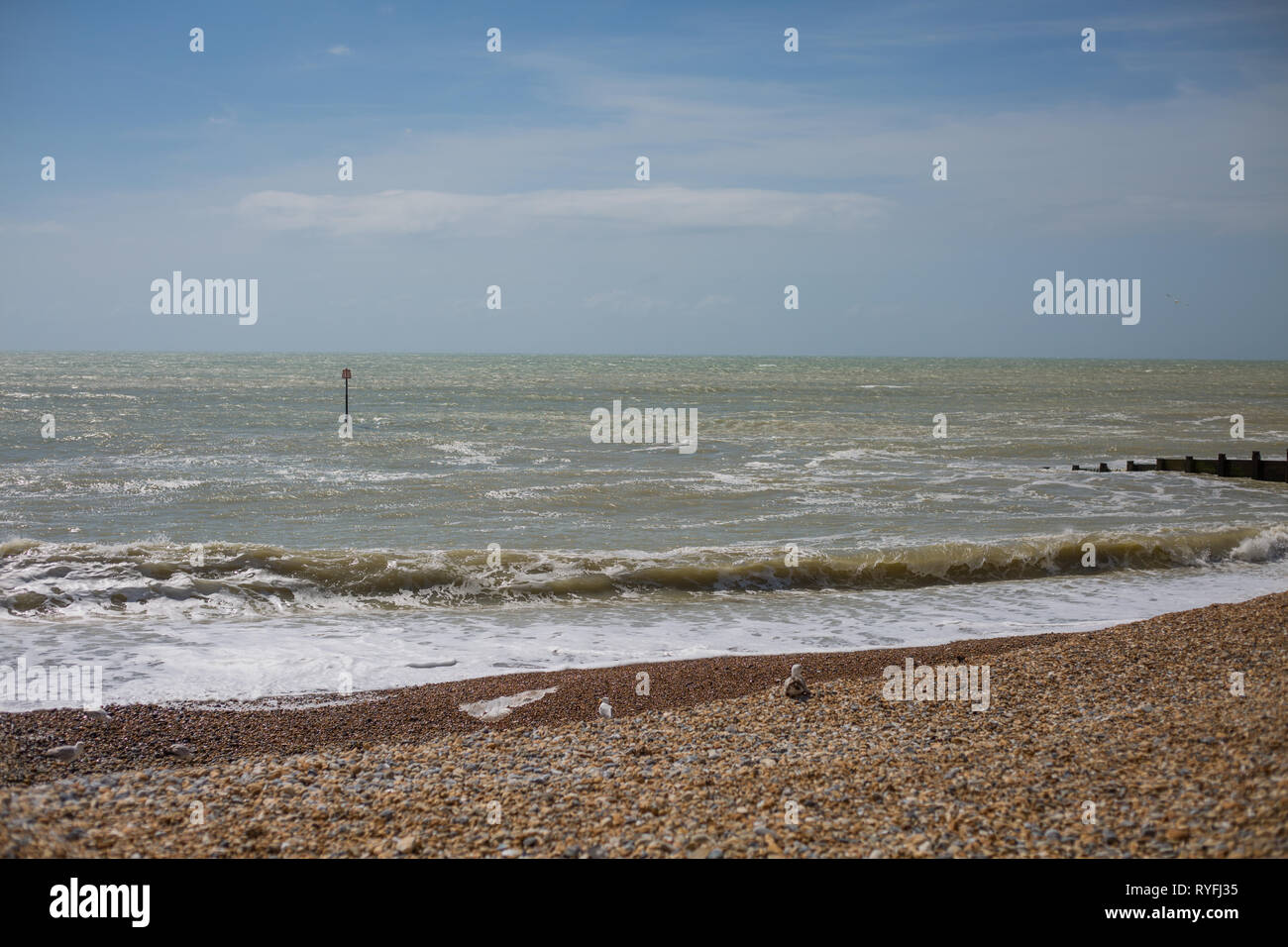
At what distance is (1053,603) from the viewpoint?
13867mm

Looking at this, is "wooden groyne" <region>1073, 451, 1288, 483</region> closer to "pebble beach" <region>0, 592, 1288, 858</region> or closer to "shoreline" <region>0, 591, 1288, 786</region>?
"shoreline" <region>0, 591, 1288, 786</region>

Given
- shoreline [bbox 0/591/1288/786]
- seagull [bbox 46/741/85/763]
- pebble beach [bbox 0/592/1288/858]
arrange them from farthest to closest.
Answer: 1. shoreline [bbox 0/591/1288/786]
2. seagull [bbox 46/741/85/763]
3. pebble beach [bbox 0/592/1288/858]

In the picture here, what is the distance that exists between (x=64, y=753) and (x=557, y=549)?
381 inches

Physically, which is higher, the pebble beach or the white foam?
the pebble beach

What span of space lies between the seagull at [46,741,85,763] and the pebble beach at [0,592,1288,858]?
0.31 feet

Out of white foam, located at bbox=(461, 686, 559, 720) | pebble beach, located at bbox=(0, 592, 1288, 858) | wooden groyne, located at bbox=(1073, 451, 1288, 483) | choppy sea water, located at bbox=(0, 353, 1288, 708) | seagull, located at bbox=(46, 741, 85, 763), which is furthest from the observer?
wooden groyne, located at bbox=(1073, 451, 1288, 483)

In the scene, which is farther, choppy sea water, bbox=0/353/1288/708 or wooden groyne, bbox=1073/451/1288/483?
wooden groyne, bbox=1073/451/1288/483

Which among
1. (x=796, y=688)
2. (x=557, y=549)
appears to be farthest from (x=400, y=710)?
(x=557, y=549)

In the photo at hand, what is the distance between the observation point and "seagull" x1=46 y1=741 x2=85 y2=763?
7.71 metres

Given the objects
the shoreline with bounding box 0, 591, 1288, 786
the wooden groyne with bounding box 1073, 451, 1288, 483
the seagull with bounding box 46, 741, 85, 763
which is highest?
the wooden groyne with bounding box 1073, 451, 1288, 483

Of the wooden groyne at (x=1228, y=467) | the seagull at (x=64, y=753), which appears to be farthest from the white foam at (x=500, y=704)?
the wooden groyne at (x=1228, y=467)

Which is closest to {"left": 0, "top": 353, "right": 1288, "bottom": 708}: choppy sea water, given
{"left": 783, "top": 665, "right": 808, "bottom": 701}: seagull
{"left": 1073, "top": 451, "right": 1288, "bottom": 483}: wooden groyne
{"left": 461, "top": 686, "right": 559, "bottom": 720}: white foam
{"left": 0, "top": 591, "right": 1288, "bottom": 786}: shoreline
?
{"left": 0, "top": 591, "right": 1288, "bottom": 786}: shoreline
